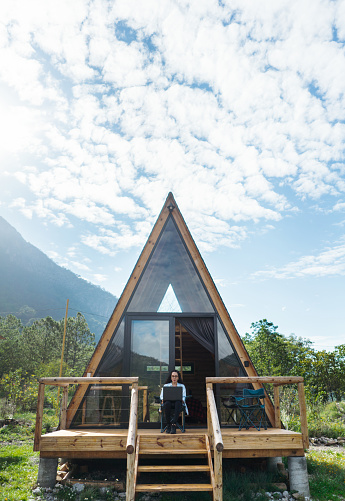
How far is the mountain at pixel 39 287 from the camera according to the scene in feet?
258

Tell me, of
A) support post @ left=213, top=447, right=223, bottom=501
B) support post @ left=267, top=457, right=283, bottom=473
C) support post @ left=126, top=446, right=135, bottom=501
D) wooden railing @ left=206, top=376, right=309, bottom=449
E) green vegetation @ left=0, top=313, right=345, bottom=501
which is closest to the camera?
support post @ left=126, top=446, right=135, bottom=501

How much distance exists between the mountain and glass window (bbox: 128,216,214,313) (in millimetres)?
65119

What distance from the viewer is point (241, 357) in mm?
7250

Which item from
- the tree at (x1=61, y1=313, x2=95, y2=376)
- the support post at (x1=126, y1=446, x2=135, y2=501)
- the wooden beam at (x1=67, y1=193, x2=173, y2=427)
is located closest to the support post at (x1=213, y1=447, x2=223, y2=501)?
the support post at (x1=126, y1=446, x2=135, y2=501)

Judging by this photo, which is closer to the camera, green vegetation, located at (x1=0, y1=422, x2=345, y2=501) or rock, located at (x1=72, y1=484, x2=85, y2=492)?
green vegetation, located at (x1=0, y1=422, x2=345, y2=501)

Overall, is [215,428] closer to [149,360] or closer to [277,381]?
[277,381]

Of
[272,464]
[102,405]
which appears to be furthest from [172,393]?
[272,464]

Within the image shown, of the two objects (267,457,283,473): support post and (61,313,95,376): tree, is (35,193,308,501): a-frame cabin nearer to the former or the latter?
(267,457,283,473): support post

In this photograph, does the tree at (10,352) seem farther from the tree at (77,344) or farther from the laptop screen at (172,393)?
the laptop screen at (172,393)

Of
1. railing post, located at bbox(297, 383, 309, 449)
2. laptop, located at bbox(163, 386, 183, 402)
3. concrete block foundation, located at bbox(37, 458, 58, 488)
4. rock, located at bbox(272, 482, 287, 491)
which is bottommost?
rock, located at bbox(272, 482, 287, 491)

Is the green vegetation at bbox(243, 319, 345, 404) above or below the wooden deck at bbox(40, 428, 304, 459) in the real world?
above

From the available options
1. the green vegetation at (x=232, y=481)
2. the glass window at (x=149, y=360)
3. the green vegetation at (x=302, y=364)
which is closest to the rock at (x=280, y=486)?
the green vegetation at (x=232, y=481)

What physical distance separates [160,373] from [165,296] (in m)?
1.52

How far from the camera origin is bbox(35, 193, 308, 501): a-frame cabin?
583 centimetres
